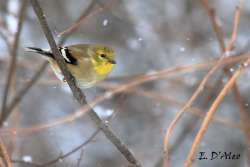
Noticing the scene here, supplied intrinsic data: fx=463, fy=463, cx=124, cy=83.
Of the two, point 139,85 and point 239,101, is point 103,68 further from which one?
point 139,85

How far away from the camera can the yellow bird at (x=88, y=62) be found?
3.71 m

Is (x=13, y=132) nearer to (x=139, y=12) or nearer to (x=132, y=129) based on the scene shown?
(x=132, y=129)

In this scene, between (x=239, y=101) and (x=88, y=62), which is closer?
(x=239, y=101)

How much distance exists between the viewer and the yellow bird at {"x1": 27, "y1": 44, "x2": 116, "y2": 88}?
3.71m

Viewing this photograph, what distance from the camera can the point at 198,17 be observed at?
280 inches

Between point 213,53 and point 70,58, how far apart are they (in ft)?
10.9

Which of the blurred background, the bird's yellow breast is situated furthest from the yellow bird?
the blurred background

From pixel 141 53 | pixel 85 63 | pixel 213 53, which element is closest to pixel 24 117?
pixel 141 53

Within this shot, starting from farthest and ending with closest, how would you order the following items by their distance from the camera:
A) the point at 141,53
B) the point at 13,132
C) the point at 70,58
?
1. the point at 141,53
2. the point at 70,58
3. the point at 13,132

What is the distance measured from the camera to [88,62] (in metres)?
3.86

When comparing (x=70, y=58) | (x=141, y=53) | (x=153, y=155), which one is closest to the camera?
(x=70, y=58)

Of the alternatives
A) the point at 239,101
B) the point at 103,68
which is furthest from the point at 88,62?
the point at 239,101

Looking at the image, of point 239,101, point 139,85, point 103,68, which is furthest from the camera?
point 139,85

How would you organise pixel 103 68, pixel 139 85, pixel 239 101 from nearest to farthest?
pixel 239 101
pixel 103 68
pixel 139 85
